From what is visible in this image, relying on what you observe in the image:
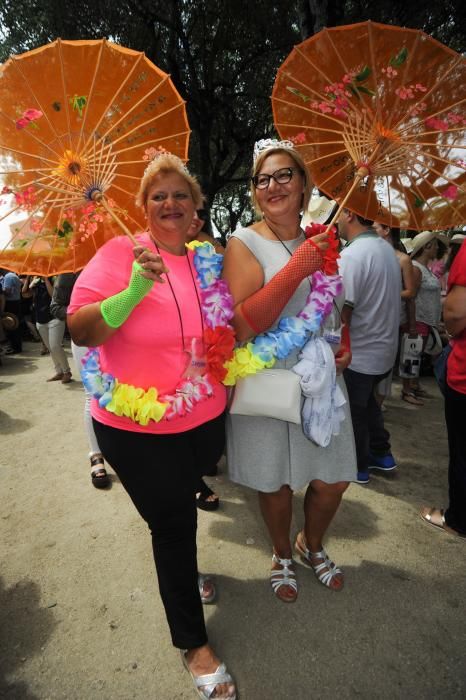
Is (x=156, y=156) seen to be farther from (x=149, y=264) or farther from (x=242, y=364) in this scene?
(x=242, y=364)

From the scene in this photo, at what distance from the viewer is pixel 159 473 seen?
1.61 metres

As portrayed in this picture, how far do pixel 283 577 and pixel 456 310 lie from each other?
5.87 ft

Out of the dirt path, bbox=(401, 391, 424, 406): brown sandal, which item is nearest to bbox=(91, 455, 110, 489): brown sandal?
the dirt path

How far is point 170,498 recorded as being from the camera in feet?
5.31

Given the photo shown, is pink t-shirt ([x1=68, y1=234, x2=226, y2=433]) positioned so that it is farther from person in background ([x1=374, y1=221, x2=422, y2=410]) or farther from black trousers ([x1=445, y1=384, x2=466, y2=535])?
person in background ([x1=374, y1=221, x2=422, y2=410])

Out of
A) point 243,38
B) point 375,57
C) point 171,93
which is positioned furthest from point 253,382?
point 243,38

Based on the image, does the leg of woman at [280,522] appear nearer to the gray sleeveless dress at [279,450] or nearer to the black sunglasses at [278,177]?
the gray sleeveless dress at [279,450]

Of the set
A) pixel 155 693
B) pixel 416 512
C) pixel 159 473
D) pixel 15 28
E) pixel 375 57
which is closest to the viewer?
pixel 159 473

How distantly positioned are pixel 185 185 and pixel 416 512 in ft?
9.10

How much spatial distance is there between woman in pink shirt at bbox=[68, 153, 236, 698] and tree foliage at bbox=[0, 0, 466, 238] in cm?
721

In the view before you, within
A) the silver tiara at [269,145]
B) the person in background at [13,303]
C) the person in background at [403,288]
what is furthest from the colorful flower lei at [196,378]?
the person in background at [13,303]

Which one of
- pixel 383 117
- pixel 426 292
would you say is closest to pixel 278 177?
pixel 383 117

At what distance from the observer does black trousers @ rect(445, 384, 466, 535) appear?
2.41 metres

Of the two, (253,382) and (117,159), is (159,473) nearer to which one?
(253,382)
